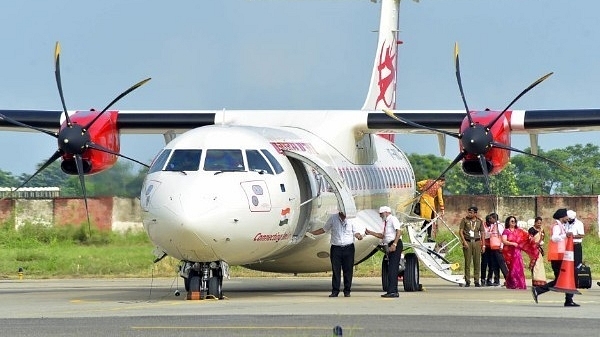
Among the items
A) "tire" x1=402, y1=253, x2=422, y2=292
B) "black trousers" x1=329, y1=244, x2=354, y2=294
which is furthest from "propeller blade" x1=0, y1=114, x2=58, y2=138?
"tire" x1=402, y1=253, x2=422, y2=292

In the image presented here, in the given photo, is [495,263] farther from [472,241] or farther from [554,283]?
[554,283]

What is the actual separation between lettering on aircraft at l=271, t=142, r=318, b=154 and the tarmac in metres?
2.43

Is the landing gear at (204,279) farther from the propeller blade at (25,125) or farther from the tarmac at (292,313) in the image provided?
the propeller blade at (25,125)

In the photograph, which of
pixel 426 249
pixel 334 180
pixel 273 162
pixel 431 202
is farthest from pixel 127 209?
pixel 273 162

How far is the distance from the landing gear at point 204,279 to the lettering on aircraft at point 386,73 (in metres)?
10.2

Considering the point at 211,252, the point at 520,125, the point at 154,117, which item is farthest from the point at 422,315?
the point at 154,117

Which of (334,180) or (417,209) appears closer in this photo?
(334,180)

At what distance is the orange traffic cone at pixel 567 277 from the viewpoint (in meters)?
18.8

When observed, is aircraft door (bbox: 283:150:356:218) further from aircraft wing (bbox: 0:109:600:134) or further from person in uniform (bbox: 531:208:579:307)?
person in uniform (bbox: 531:208:579:307)

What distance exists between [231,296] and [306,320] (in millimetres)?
6117

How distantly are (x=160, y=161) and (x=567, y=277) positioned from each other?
249 inches

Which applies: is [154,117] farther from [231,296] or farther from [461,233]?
[461,233]

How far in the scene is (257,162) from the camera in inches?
795

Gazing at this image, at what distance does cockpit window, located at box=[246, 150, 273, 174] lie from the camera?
790 inches
